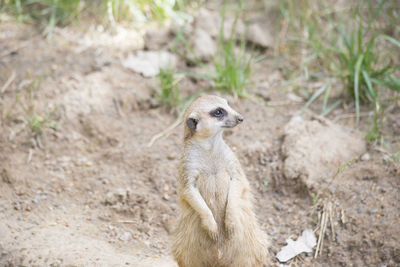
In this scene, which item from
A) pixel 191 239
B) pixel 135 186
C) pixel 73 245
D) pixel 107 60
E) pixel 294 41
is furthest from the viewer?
pixel 294 41

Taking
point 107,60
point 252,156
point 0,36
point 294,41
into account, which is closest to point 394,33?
point 294,41

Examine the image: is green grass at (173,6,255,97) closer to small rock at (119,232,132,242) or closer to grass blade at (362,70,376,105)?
grass blade at (362,70,376,105)

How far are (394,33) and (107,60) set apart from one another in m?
2.84

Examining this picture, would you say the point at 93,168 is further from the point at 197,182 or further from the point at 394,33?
the point at 394,33

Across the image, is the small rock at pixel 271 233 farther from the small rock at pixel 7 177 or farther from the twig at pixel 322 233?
the small rock at pixel 7 177

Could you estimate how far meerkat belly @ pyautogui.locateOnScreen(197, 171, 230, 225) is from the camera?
2422 mm

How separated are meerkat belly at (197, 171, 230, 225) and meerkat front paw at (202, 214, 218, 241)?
0.09 meters

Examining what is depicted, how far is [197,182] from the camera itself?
242 centimetres

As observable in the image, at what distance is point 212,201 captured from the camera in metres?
2.43

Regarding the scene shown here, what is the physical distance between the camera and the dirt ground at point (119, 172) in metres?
2.76

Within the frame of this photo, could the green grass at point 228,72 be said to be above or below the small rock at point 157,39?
below

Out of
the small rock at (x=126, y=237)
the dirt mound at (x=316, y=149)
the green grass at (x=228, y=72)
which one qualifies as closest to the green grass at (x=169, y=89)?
the green grass at (x=228, y=72)

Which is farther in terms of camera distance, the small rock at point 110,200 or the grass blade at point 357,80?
the grass blade at point 357,80

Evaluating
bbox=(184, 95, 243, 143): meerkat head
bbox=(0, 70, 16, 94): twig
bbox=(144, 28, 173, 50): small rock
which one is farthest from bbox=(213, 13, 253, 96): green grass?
bbox=(0, 70, 16, 94): twig
